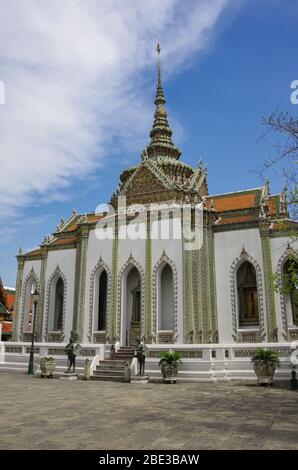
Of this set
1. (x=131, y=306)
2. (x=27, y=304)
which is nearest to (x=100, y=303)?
(x=131, y=306)

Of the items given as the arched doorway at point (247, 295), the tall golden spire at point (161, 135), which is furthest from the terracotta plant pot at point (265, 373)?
the tall golden spire at point (161, 135)

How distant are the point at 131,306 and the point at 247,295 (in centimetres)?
623

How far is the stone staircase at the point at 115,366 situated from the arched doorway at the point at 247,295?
579 centimetres

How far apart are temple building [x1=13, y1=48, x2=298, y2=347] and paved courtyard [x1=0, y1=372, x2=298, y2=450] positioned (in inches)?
279

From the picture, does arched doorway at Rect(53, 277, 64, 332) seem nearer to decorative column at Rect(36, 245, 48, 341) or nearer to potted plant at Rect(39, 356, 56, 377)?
decorative column at Rect(36, 245, 48, 341)

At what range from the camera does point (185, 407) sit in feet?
31.6

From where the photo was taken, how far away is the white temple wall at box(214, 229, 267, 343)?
808 inches

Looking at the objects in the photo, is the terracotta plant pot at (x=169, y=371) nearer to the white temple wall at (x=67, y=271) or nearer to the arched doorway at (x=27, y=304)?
the white temple wall at (x=67, y=271)

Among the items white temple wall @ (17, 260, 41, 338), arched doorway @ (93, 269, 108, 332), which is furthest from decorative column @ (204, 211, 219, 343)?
white temple wall @ (17, 260, 41, 338)

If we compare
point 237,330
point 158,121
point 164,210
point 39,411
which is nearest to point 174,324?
point 237,330

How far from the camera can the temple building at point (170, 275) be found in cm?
1992

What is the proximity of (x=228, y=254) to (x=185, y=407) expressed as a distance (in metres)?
12.4
